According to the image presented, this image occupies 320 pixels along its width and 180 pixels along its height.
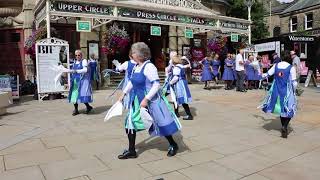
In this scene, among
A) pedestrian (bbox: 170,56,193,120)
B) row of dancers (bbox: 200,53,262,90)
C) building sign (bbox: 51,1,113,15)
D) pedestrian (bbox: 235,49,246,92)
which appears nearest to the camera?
pedestrian (bbox: 170,56,193,120)

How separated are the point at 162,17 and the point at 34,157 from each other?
10778 mm

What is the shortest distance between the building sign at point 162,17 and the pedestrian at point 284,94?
331 inches

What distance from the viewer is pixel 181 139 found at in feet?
21.2

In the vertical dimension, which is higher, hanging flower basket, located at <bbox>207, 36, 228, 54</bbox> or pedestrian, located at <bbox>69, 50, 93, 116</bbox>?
hanging flower basket, located at <bbox>207, 36, 228, 54</bbox>

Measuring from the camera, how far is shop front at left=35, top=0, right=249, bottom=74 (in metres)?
12.8

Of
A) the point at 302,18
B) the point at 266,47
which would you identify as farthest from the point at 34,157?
the point at 302,18

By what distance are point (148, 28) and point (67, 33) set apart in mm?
4724

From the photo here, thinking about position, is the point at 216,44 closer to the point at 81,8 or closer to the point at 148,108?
the point at 81,8

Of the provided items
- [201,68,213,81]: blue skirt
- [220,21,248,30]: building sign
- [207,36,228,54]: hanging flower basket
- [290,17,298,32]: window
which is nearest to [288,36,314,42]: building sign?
[220,21,248,30]: building sign

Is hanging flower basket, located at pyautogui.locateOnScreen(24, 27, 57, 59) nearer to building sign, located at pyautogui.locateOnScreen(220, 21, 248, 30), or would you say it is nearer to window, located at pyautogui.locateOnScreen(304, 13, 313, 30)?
building sign, located at pyautogui.locateOnScreen(220, 21, 248, 30)

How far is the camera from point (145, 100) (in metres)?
5.09

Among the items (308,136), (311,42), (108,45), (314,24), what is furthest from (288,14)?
(308,136)

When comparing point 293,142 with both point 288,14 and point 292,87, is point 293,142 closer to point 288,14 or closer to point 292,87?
point 292,87

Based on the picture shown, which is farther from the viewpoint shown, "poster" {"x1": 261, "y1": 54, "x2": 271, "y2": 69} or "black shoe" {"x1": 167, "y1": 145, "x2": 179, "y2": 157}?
"poster" {"x1": 261, "y1": 54, "x2": 271, "y2": 69}
